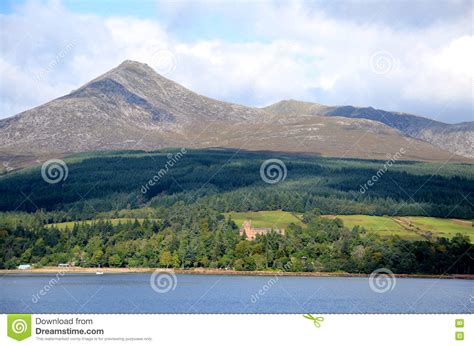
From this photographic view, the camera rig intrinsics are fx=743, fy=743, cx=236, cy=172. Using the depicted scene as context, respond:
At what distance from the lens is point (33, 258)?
3607 inches

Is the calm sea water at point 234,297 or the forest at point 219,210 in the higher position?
the forest at point 219,210

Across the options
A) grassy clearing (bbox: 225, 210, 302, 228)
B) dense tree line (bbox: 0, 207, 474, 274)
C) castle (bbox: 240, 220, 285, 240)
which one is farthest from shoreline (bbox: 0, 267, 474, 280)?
grassy clearing (bbox: 225, 210, 302, 228)

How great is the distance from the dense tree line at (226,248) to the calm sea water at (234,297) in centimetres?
961

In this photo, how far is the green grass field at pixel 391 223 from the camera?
95688 mm

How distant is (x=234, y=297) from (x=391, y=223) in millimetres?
57110

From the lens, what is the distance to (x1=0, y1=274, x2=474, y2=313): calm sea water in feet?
148

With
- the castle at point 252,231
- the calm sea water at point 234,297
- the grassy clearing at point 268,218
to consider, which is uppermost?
the grassy clearing at point 268,218

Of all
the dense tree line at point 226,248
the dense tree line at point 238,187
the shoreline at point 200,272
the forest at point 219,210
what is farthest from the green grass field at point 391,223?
the shoreline at point 200,272

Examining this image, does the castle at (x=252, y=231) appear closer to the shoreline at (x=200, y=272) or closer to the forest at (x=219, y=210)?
the forest at (x=219, y=210)

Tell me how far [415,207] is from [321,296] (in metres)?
73.1

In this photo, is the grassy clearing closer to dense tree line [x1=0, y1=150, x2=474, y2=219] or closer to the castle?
the castle

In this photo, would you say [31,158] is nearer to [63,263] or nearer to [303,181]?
[303,181]

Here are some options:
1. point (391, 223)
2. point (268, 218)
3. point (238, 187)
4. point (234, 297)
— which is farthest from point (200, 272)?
point (238, 187)
